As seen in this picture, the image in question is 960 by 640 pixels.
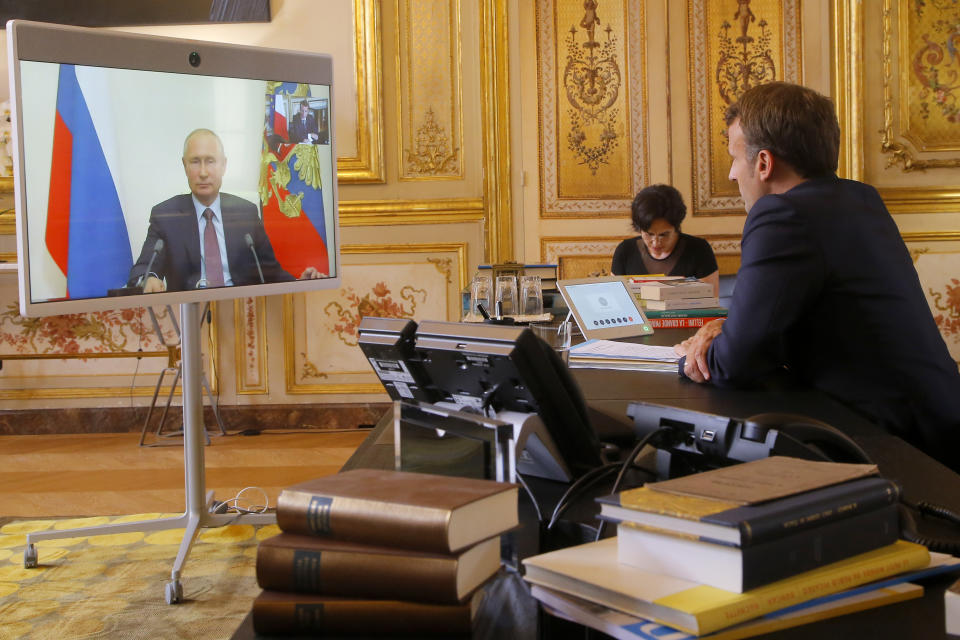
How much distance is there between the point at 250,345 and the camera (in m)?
4.62

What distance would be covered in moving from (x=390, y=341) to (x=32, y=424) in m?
4.13

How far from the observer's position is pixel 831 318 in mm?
1818

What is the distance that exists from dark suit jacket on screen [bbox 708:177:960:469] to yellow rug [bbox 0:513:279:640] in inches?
56.2

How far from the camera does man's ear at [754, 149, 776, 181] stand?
1955 mm

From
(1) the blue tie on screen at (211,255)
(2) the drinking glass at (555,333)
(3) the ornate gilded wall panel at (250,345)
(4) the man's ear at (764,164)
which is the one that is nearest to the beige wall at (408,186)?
(3) the ornate gilded wall panel at (250,345)

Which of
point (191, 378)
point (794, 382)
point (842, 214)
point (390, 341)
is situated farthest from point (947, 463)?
point (191, 378)

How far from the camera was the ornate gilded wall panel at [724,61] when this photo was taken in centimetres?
504

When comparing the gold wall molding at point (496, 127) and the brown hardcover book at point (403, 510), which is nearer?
the brown hardcover book at point (403, 510)

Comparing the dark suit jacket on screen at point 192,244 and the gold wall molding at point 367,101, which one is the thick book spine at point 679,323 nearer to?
the dark suit jacket on screen at point 192,244

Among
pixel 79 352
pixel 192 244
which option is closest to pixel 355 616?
pixel 192 244

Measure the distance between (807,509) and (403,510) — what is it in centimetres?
32

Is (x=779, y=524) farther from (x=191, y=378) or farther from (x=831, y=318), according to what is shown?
(x=191, y=378)

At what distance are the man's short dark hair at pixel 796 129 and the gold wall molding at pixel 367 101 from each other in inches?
111

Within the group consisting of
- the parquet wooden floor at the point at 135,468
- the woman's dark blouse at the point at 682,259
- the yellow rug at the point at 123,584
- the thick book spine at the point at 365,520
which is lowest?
the yellow rug at the point at 123,584
